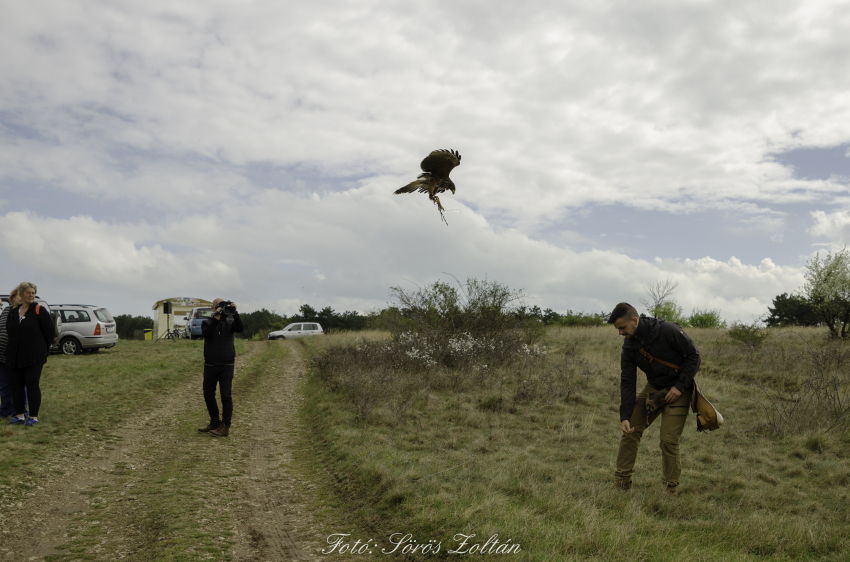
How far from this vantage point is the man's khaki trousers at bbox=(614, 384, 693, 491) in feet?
16.5

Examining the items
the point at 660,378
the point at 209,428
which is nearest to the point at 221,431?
the point at 209,428

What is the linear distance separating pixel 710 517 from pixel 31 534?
19.5 feet

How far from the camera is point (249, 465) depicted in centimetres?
627

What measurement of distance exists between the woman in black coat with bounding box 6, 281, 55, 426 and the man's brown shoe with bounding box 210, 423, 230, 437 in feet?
7.91

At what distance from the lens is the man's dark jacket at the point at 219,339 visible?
7.45 metres

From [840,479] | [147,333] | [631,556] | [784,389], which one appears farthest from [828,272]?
[147,333]

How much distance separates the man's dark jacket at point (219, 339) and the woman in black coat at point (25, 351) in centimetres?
219

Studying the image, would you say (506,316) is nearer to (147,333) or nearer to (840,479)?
(840,479)

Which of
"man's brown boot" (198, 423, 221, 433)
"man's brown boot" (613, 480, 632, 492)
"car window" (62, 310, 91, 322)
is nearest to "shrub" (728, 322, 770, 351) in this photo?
"man's brown boot" (613, 480, 632, 492)

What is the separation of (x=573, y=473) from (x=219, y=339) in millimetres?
5245

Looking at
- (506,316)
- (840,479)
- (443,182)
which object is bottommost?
(840,479)

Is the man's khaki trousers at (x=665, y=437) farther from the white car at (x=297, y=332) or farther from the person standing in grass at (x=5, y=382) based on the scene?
the white car at (x=297, y=332)

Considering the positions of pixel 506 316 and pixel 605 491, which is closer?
pixel 605 491

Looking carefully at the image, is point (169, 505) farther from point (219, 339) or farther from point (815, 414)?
point (815, 414)
